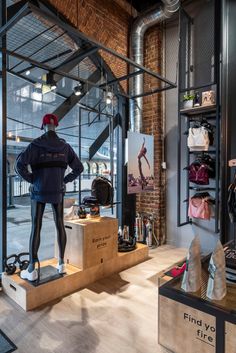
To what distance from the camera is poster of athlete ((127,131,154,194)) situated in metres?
3.89

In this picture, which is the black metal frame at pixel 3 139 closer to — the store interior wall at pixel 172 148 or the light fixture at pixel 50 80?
the light fixture at pixel 50 80

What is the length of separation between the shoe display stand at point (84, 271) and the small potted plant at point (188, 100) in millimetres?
2136

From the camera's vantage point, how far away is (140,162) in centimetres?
405

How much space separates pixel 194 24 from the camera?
4238mm

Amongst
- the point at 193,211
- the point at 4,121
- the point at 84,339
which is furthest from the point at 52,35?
the point at 84,339

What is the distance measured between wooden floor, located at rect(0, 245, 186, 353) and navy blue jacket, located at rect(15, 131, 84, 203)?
1.10m

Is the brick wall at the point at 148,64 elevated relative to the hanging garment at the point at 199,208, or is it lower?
elevated

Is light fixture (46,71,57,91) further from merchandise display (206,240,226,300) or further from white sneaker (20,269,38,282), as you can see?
merchandise display (206,240,226,300)

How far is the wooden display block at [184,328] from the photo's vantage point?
4.54ft

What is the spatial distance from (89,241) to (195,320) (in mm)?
1775

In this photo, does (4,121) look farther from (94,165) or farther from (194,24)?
(194,24)

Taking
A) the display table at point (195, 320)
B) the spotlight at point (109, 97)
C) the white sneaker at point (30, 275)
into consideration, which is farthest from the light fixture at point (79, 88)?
the display table at point (195, 320)

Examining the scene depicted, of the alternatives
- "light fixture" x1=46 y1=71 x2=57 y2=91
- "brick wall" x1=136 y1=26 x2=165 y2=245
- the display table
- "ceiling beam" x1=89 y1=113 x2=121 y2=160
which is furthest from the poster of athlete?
the display table

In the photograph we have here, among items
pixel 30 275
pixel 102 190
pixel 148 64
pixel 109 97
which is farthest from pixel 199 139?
pixel 30 275
